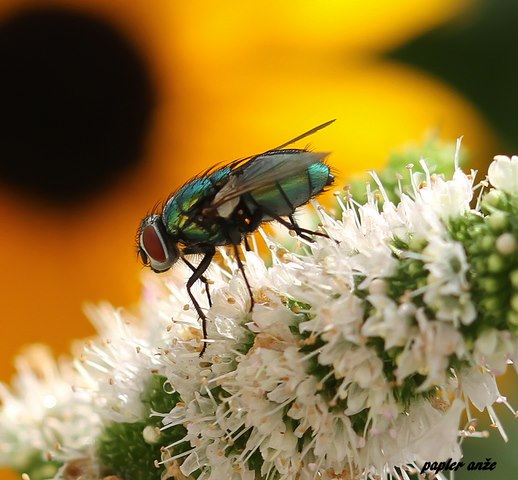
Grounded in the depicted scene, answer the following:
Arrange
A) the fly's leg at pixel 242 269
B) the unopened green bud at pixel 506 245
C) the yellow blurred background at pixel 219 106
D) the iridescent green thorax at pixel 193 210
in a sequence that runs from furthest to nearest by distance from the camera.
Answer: the yellow blurred background at pixel 219 106, the iridescent green thorax at pixel 193 210, the fly's leg at pixel 242 269, the unopened green bud at pixel 506 245

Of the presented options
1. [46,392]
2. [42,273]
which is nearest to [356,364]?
[46,392]

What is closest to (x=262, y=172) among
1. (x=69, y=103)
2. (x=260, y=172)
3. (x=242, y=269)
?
(x=260, y=172)

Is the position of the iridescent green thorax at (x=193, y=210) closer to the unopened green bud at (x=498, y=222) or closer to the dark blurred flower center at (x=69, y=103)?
the unopened green bud at (x=498, y=222)

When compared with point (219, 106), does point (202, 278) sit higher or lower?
lower

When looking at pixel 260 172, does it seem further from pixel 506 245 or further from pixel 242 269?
pixel 506 245

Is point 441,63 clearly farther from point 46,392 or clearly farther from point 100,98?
point 46,392

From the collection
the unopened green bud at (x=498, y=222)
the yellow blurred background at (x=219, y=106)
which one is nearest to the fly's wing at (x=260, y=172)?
the unopened green bud at (x=498, y=222)
